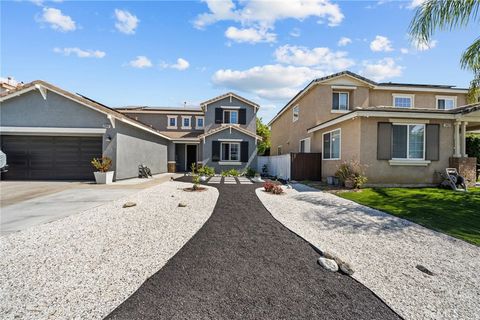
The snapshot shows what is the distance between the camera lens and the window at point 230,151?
64.3ft

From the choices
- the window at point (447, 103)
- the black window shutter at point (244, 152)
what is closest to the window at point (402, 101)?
the window at point (447, 103)

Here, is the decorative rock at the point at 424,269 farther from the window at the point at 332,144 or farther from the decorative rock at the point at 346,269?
the window at the point at 332,144

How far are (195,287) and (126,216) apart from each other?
4068 millimetres

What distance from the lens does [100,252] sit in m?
4.20

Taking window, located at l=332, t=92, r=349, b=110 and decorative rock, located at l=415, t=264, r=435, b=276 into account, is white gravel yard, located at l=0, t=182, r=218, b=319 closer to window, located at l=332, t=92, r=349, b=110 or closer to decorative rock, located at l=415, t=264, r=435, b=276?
decorative rock, located at l=415, t=264, r=435, b=276

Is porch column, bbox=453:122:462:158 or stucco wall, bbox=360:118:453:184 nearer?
stucco wall, bbox=360:118:453:184

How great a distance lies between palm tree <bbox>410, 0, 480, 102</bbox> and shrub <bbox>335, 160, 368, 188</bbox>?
565 centimetres

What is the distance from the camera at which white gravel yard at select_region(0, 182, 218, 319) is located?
2.82 m

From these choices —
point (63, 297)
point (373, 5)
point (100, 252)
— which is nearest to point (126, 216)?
point (100, 252)

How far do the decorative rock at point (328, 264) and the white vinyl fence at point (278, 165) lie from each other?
1176cm

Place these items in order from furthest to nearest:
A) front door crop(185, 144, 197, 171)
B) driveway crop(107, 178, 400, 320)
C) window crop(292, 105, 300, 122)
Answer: front door crop(185, 144, 197, 171) → window crop(292, 105, 300, 122) → driveway crop(107, 178, 400, 320)

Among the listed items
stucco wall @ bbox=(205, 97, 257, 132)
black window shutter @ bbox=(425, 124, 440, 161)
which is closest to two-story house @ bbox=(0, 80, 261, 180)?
stucco wall @ bbox=(205, 97, 257, 132)

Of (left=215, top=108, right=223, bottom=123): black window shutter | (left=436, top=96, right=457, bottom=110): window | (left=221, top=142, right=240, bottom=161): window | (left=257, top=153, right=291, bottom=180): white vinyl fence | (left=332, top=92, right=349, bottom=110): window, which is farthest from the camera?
(left=215, top=108, right=223, bottom=123): black window shutter

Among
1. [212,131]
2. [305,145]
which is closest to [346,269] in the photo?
[305,145]
